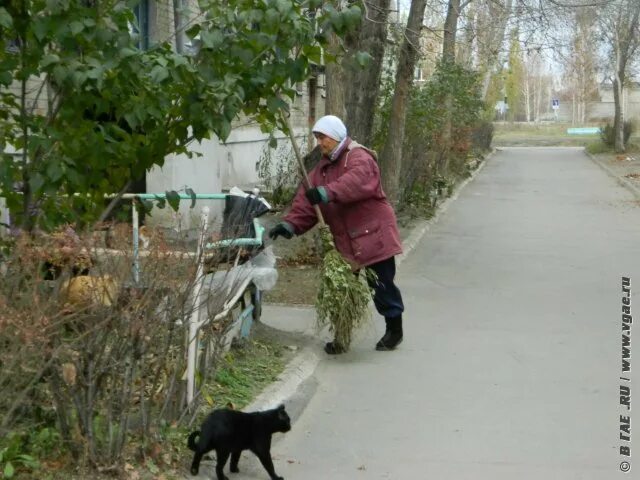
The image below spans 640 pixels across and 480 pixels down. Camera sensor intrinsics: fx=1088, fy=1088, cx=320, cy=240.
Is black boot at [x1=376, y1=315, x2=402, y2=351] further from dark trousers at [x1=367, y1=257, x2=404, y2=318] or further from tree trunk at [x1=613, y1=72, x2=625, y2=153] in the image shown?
tree trunk at [x1=613, y1=72, x2=625, y2=153]

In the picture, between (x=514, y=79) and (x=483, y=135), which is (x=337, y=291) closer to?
(x=483, y=135)

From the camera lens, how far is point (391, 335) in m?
8.90

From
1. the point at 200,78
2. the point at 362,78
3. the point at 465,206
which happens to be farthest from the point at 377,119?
the point at 200,78

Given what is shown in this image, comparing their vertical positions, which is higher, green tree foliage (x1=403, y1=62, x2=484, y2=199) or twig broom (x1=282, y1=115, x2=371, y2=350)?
green tree foliage (x1=403, y1=62, x2=484, y2=199)

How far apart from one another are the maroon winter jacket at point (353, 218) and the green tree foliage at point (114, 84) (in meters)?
1.83

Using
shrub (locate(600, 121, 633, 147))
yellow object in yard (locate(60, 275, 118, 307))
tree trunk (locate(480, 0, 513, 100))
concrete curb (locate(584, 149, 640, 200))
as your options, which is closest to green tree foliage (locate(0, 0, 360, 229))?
yellow object in yard (locate(60, 275, 118, 307))

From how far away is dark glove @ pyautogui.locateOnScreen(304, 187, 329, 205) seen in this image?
801 cm

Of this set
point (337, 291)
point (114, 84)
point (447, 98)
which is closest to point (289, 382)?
point (337, 291)

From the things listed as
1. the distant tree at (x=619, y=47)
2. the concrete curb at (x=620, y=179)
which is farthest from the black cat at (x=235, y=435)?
the distant tree at (x=619, y=47)

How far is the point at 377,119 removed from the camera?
18094 millimetres

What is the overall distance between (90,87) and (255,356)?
9.47ft

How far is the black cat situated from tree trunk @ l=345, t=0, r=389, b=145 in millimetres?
8359

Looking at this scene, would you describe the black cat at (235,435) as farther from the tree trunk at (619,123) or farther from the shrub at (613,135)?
the shrub at (613,135)

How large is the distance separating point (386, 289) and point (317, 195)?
1.08 meters
